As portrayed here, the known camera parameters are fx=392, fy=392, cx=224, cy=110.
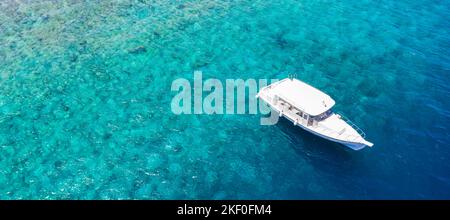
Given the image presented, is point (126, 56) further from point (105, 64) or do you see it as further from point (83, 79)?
point (83, 79)

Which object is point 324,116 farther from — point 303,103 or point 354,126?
point 354,126

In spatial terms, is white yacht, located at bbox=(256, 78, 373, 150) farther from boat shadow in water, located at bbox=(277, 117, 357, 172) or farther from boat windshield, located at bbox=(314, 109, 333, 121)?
boat shadow in water, located at bbox=(277, 117, 357, 172)

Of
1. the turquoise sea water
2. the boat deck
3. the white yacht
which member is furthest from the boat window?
the turquoise sea water

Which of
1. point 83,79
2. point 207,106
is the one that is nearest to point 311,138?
point 207,106

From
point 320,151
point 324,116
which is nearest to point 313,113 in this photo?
point 324,116

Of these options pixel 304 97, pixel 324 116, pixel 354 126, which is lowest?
pixel 354 126

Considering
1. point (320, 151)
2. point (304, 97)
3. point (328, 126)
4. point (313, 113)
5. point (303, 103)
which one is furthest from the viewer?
point (304, 97)
